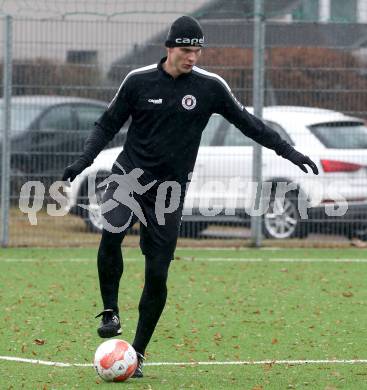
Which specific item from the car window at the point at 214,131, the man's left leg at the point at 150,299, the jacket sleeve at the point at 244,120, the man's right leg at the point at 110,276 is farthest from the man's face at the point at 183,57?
the car window at the point at 214,131

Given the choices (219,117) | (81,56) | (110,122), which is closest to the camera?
(110,122)

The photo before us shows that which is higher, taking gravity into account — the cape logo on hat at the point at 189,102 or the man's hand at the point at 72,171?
the cape logo on hat at the point at 189,102

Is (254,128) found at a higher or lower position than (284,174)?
higher

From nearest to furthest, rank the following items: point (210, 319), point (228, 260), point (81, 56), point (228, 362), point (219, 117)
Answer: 1. point (228, 362)
2. point (210, 319)
3. point (228, 260)
4. point (81, 56)
5. point (219, 117)

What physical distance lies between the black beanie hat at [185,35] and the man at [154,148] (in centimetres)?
1

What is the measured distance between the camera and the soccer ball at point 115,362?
7.27m

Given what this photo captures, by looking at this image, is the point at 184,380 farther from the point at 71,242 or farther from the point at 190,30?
the point at 71,242

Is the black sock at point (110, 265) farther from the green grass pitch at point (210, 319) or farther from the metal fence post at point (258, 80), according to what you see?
the metal fence post at point (258, 80)

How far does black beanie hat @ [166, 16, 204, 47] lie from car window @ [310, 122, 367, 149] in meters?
8.48

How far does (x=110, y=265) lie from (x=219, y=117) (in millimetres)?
8371

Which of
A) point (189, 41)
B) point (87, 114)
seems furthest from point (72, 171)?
point (87, 114)

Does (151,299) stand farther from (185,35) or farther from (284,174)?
(284,174)

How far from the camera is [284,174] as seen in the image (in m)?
15.9

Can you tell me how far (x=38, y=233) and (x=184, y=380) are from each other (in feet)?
29.1
